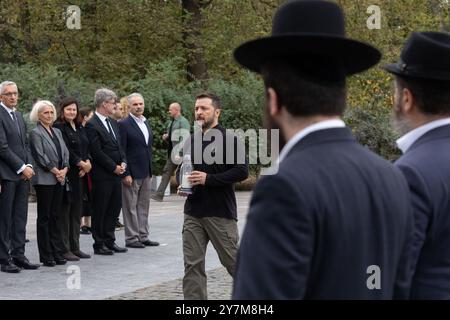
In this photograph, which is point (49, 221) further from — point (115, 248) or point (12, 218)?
point (115, 248)

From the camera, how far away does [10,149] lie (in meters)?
10.0

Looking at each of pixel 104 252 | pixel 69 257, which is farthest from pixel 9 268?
pixel 104 252

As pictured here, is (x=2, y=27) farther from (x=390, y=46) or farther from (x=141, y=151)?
(x=141, y=151)

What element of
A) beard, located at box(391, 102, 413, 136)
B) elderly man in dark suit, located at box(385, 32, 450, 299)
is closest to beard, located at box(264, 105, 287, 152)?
elderly man in dark suit, located at box(385, 32, 450, 299)

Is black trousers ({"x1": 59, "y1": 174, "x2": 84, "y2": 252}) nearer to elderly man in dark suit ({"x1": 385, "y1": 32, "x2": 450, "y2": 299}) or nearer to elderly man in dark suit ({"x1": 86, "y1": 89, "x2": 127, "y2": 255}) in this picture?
elderly man in dark suit ({"x1": 86, "y1": 89, "x2": 127, "y2": 255})

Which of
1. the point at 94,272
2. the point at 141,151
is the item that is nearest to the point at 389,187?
the point at 94,272

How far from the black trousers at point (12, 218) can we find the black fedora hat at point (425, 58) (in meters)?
7.06

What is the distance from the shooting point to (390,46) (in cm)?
2802

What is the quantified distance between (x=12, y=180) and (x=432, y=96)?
283 inches

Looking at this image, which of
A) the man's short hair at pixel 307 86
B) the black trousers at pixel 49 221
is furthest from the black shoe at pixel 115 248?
the man's short hair at pixel 307 86

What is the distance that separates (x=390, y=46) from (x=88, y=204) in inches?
678

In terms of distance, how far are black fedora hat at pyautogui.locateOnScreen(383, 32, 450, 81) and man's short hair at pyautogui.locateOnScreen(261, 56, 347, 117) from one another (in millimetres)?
1026

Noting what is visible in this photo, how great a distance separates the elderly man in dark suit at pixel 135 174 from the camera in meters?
12.3

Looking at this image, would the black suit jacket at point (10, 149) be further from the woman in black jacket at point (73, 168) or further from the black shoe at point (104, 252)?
the black shoe at point (104, 252)
